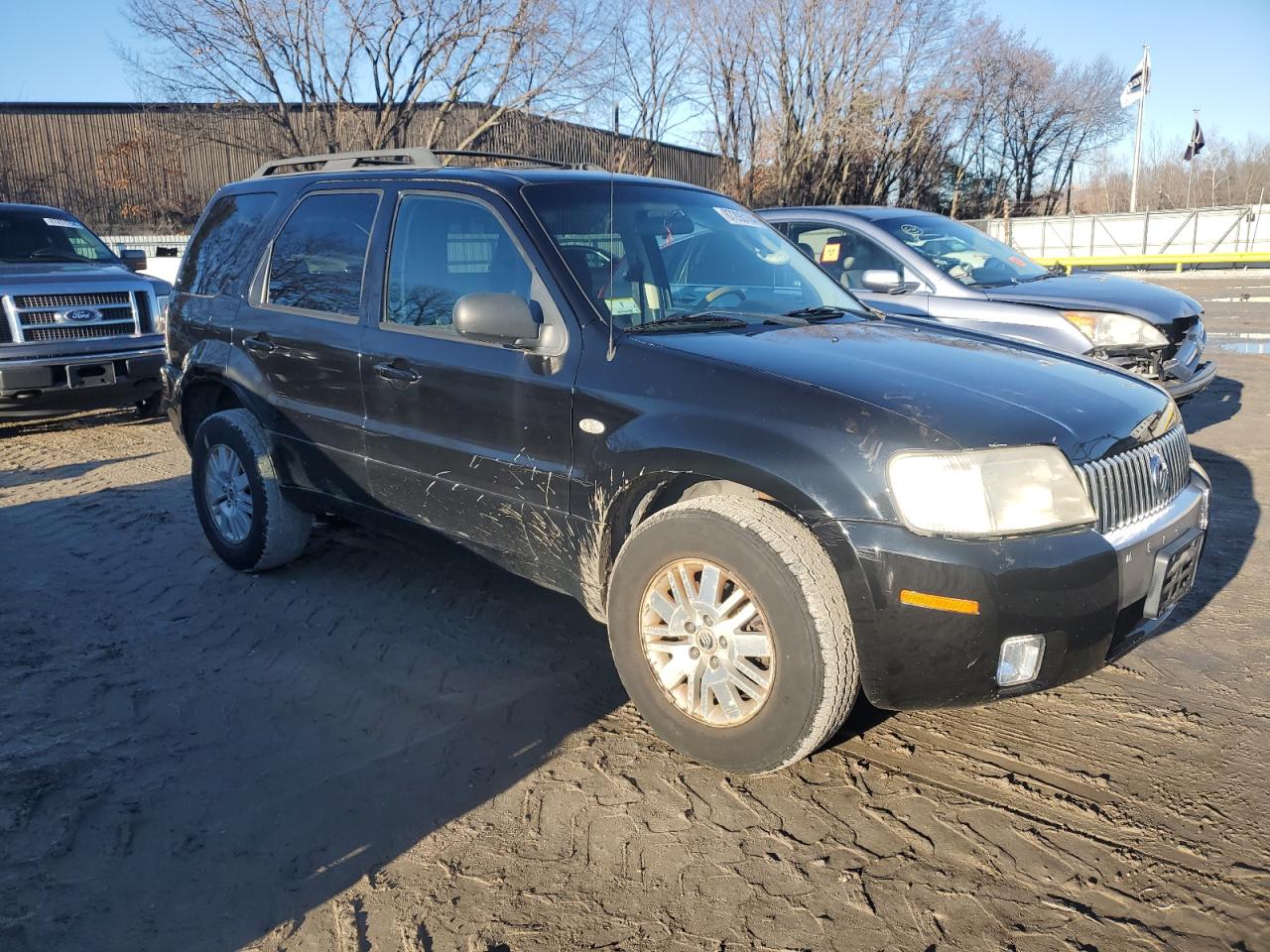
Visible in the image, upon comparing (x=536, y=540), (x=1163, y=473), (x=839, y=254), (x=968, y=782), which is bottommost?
(x=968, y=782)

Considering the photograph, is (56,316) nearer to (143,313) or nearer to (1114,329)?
(143,313)

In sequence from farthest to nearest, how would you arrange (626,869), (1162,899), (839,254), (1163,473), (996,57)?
1. (996,57)
2. (839,254)
3. (1163,473)
4. (626,869)
5. (1162,899)

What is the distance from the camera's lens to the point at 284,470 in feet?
15.6

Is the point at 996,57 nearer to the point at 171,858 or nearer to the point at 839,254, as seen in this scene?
the point at 839,254

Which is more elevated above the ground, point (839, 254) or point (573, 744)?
point (839, 254)

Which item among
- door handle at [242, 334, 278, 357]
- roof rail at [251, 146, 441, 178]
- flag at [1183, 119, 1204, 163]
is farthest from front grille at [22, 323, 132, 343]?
flag at [1183, 119, 1204, 163]

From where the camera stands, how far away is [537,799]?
3.02 m

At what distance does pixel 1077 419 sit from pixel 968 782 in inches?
46.2

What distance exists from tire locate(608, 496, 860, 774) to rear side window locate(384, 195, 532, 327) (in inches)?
47.4

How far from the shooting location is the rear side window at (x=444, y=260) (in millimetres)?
3756

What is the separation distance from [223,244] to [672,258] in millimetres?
2622

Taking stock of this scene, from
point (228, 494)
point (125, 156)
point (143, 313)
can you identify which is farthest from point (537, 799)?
point (125, 156)

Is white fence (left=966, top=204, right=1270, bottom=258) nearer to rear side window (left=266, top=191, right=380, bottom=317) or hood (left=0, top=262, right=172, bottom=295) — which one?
hood (left=0, top=262, right=172, bottom=295)

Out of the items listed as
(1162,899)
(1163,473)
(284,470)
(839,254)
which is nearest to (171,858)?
(284,470)
